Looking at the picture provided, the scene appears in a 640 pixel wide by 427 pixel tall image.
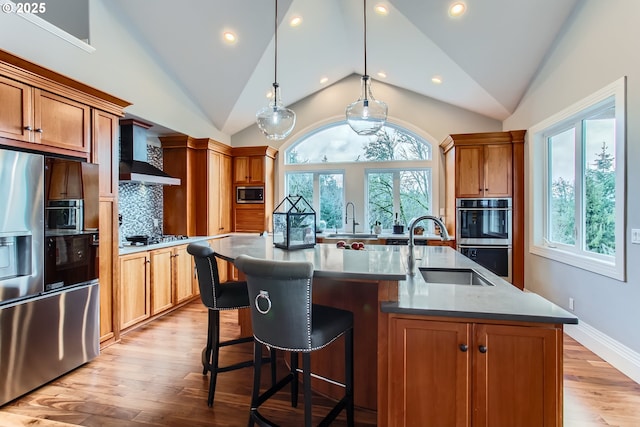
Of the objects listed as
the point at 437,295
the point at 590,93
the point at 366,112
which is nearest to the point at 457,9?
the point at 590,93

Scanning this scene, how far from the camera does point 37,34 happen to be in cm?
283

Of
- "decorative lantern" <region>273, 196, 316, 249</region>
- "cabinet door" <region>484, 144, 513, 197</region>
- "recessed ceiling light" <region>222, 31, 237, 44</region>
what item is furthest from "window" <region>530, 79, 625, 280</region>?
"recessed ceiling light" <region>222, 31, 237, 44</region>

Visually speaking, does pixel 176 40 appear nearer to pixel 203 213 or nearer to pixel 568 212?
pixel 203 213

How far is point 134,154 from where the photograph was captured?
4031 mm

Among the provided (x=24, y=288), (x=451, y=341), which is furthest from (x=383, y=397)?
(x=24, y=288)

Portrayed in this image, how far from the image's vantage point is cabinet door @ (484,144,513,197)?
15.0ft

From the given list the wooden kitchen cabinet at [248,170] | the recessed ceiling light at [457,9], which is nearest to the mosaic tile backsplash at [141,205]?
the wooden kitchen cabinet at [248,170]

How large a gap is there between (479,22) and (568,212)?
226 centimetres

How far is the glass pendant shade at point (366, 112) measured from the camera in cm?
265

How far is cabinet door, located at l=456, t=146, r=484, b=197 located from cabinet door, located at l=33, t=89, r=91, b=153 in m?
Result: 4.44

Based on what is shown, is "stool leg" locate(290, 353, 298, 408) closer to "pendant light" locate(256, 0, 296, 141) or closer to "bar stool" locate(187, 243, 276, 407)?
"bar stool" locate(187, 243, 276, 407)

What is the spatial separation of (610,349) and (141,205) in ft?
17.6

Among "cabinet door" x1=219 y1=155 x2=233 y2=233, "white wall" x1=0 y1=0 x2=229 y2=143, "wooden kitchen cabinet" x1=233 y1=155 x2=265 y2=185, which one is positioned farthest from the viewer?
"wooden kitchen cabinet" x1=233 y1=155 x2=265 y2=185

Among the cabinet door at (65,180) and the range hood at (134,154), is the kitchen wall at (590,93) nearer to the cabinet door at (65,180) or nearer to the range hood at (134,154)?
the cabinet door at (65,180)
